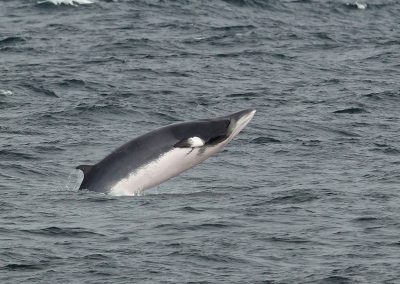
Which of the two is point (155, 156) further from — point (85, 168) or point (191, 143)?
point (85, 168)

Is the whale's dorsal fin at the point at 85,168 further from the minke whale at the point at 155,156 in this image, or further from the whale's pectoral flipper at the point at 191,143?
the whale's pectoral flipper at the point at 191,143

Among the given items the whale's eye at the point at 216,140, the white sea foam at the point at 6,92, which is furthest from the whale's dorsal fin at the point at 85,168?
the white sea foam at the point at 6,92

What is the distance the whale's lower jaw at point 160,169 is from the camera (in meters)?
26.9

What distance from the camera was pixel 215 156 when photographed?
34531 mm

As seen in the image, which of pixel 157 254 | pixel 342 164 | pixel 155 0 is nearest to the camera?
pixel 157 254

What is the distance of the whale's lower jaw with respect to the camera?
26.9 metres

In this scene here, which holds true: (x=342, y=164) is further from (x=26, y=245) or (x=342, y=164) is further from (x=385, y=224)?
(x=26, y=245)

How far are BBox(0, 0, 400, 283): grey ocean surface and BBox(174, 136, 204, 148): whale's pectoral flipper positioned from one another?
1.46 m

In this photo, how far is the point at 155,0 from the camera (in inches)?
2960

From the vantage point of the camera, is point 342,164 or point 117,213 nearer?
point 117,213

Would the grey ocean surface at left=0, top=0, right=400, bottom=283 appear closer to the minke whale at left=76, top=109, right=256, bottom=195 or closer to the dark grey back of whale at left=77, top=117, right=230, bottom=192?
the minke whale at left=76, top=109, right=256, bottom=195

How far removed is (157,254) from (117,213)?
10.3 feet

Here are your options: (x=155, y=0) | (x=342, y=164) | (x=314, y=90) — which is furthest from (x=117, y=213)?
(x=155, y=0)

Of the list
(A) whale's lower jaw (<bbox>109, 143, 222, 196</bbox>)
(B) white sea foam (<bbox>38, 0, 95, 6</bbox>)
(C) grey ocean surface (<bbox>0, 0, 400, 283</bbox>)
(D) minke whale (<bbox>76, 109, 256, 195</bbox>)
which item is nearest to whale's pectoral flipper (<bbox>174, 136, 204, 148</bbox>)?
(D) minke whale (<bbox>76, 109, 256, 195</bbox>)
